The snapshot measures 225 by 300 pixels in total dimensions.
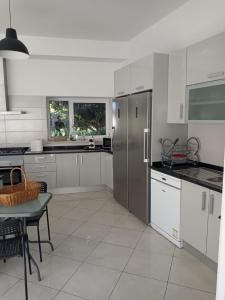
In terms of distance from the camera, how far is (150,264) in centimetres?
249

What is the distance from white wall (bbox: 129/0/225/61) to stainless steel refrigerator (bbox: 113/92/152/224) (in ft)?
2.92

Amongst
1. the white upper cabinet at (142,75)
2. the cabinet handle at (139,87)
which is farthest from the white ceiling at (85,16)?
the cabinet handle at (139,87)

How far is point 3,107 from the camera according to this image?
4.42m

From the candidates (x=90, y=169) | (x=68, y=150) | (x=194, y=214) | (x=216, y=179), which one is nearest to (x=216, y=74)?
(x=216, y=179)

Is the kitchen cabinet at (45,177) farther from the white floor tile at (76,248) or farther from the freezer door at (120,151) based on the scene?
the white floor tile at (76,248)

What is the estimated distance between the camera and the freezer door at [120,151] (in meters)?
3.81

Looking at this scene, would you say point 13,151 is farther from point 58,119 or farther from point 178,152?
point 178,152

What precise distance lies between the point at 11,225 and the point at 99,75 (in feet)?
12.3

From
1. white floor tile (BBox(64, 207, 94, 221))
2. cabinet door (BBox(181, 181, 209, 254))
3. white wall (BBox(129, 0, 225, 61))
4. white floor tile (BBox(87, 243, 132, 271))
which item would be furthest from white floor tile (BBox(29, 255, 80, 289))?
white wall (BBox(129, 0, 225, 61))

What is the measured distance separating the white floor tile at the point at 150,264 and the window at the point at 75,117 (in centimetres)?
314

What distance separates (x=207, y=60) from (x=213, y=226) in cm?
163

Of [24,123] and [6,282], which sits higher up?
[24,123]

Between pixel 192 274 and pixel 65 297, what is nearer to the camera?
pixel 65 297

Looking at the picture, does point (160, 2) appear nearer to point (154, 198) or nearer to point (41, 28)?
point (41, 28)
